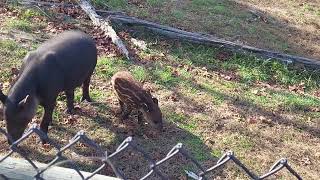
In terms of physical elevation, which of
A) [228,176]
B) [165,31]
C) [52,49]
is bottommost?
[228,176]

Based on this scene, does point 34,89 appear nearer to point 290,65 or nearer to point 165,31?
point 165,31

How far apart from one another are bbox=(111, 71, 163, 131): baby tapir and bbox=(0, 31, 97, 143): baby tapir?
0.45 metres

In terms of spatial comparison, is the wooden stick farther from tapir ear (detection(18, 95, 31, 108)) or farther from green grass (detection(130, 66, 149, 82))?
green grass (detection(130, 66, 149, 82))

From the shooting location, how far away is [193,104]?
7.48 m

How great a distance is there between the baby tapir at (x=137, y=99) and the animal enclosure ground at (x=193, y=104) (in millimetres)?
213

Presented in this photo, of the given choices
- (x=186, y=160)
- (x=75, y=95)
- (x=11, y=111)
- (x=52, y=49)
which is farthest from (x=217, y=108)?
(x=11, y=111)

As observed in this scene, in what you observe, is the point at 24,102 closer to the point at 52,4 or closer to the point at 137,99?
the point at 137,99

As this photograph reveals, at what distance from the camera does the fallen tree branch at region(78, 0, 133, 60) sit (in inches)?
338

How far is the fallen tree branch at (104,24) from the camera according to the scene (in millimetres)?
8576

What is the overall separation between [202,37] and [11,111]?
16.8 feet

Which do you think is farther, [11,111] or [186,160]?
[186,160]

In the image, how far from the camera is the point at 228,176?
6.01 metres

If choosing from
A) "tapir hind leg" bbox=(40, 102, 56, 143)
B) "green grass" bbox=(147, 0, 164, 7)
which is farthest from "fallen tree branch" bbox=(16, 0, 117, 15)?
"tapir hind leg" bbox=(40, 102, 56, 143)

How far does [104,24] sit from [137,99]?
323 centimetres
